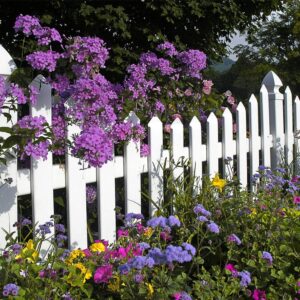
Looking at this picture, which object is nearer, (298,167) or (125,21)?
(125,21)

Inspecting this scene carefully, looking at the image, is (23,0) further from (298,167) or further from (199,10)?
(298,167)

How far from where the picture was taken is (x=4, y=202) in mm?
2133

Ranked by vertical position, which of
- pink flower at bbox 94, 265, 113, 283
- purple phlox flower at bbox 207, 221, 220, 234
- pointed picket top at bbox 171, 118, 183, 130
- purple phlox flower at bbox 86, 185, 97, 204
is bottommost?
pink flower at bbox 94, 265, 113, 283

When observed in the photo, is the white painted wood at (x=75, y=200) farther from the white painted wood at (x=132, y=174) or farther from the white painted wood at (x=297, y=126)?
the white painted wood at (x=297, y=126)

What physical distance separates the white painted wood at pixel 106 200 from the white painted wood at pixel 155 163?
12.7 inches

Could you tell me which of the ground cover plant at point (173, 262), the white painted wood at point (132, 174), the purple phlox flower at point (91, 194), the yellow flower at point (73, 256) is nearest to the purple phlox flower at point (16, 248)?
the ground cover plant at point (173, 262)

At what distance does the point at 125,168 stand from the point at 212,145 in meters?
0.83

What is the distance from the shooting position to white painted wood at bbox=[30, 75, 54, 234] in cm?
222

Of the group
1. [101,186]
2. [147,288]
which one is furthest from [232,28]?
[147,288]

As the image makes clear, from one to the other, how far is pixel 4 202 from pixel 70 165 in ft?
1.14

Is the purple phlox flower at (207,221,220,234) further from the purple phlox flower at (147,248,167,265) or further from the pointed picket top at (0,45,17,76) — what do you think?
the pointed picket top at (0,45,17,76)

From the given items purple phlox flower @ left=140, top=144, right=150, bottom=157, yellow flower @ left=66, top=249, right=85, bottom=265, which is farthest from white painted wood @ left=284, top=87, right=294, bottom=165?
yellow flower @ left=66, top=249, right=85, bottom=265

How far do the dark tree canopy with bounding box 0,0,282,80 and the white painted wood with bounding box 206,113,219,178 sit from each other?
3.31 ft

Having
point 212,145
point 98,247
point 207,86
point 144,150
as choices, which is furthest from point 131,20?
point 98,247
